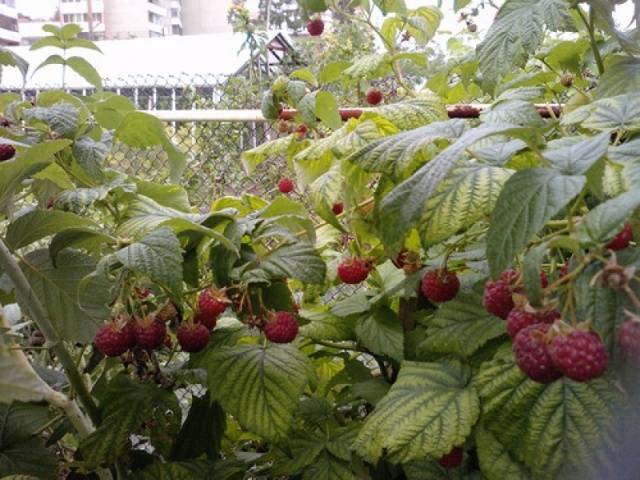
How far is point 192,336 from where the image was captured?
33.2 inches

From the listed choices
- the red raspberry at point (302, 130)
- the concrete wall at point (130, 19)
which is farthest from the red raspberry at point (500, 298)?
the concrete wall at point (130, 19)

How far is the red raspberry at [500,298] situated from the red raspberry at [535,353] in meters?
0.09

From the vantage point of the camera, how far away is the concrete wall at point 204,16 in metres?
3.82

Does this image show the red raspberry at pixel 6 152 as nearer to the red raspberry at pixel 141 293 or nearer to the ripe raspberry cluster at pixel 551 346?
the red raspberry at pixel 141 293

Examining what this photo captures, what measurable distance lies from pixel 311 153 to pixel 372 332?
24 centimetres

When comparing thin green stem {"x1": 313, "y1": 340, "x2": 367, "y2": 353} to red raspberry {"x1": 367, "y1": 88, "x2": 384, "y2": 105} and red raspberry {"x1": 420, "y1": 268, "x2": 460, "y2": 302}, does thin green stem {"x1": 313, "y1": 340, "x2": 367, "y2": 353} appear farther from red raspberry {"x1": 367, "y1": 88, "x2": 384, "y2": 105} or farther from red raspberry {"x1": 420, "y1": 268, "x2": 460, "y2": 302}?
red raspberry {"x1": 367, "y1": 88, "x2": 384, "y2": 105}

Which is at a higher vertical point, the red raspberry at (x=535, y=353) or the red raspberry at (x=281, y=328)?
the red raspberry at (x=535, y=353)

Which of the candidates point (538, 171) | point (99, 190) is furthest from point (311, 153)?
point (538, 171)

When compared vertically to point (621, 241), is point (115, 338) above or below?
below

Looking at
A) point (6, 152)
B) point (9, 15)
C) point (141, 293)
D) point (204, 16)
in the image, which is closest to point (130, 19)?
point (204, 16)

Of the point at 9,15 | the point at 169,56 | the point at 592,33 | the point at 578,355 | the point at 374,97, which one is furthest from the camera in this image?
the point at 169,56

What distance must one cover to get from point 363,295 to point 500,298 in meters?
0.39

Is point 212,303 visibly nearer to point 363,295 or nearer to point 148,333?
point 148,333

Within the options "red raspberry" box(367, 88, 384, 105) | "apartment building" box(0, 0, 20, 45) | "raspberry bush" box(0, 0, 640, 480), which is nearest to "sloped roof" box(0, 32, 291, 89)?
"apartment building" box(0, 0, 20, 45)
